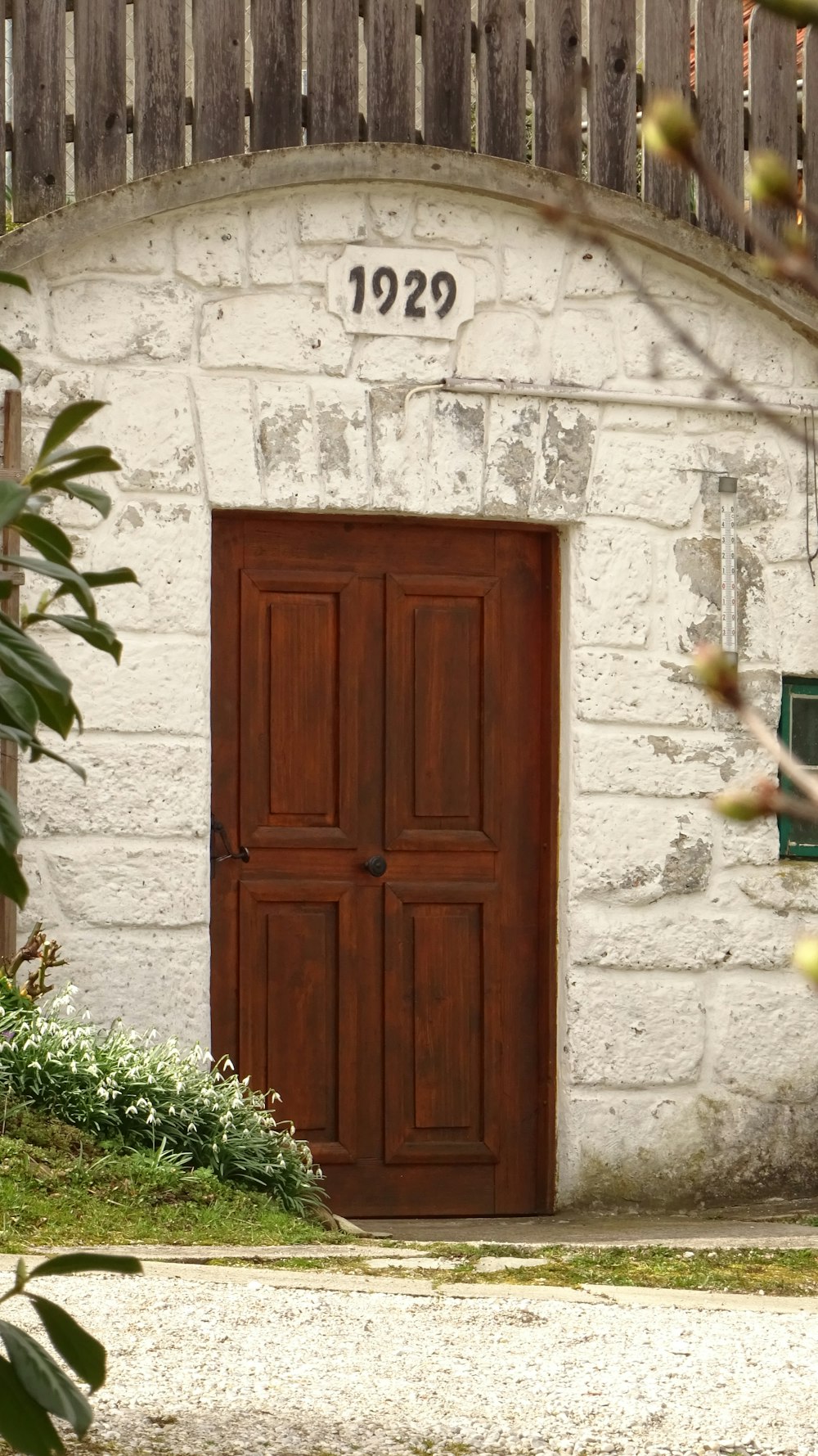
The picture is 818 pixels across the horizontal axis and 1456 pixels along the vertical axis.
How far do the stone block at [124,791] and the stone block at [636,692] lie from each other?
1236 millimetres

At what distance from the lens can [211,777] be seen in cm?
557

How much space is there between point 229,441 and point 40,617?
379 centimetres

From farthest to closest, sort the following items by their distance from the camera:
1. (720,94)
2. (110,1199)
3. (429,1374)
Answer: (720,94)
(110,1199)
(429,1374)

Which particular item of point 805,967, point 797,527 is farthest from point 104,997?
point 805,967

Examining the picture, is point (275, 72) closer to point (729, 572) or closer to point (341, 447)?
point (341, 447)

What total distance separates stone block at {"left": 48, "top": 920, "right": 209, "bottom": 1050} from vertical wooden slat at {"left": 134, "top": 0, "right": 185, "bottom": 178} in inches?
91.1

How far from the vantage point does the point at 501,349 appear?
5703mm

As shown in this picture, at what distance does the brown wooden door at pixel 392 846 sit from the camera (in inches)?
222

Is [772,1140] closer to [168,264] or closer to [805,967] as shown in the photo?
[168,264]

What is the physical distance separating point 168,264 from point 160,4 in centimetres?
79

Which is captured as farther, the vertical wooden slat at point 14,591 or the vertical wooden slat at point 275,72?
the vertical wooden slat at point 275,72

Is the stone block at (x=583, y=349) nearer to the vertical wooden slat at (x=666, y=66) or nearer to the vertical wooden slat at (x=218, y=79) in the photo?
the vertical wooden slat at (x=666, y=66)

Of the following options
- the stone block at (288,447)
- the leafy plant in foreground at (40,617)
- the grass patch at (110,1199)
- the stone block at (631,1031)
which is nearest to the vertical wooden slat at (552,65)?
the stone block at (288,447)

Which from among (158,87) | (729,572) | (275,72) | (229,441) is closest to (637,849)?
(729,572)
